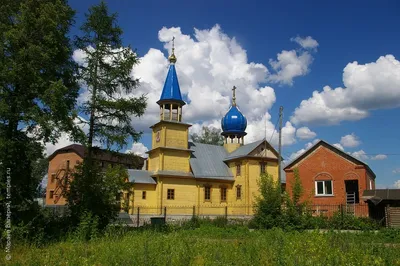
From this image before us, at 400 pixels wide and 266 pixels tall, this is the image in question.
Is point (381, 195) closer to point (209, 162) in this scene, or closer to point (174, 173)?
point (174, 173)

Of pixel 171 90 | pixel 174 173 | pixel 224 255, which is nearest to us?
pixel 224 255

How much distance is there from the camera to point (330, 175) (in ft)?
89.0

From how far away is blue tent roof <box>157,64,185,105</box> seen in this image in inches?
1417

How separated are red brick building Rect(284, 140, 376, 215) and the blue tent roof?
13.2 m

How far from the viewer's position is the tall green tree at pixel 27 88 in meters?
12.2

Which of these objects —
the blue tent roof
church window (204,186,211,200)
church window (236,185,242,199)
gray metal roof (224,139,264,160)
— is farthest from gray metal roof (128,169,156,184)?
gray metal roof (224,139,264,160)

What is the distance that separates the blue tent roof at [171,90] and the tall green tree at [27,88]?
2231 cm

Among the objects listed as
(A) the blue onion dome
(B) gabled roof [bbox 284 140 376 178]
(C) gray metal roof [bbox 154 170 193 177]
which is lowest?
(C) gray metal roof [bbox 154 170 193 177]

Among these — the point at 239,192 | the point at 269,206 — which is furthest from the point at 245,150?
the point at 269,206

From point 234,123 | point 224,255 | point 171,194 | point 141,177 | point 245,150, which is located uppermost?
point 234,123

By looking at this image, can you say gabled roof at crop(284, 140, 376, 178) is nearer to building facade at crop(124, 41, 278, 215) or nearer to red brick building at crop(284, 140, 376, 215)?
red brick building at crop(284, 140, 376, 215)

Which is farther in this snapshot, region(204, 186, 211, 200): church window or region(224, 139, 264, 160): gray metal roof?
region(224, 139, 264, 160): gray metal roof

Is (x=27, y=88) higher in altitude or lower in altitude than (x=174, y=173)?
higher

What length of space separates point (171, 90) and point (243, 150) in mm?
10034
